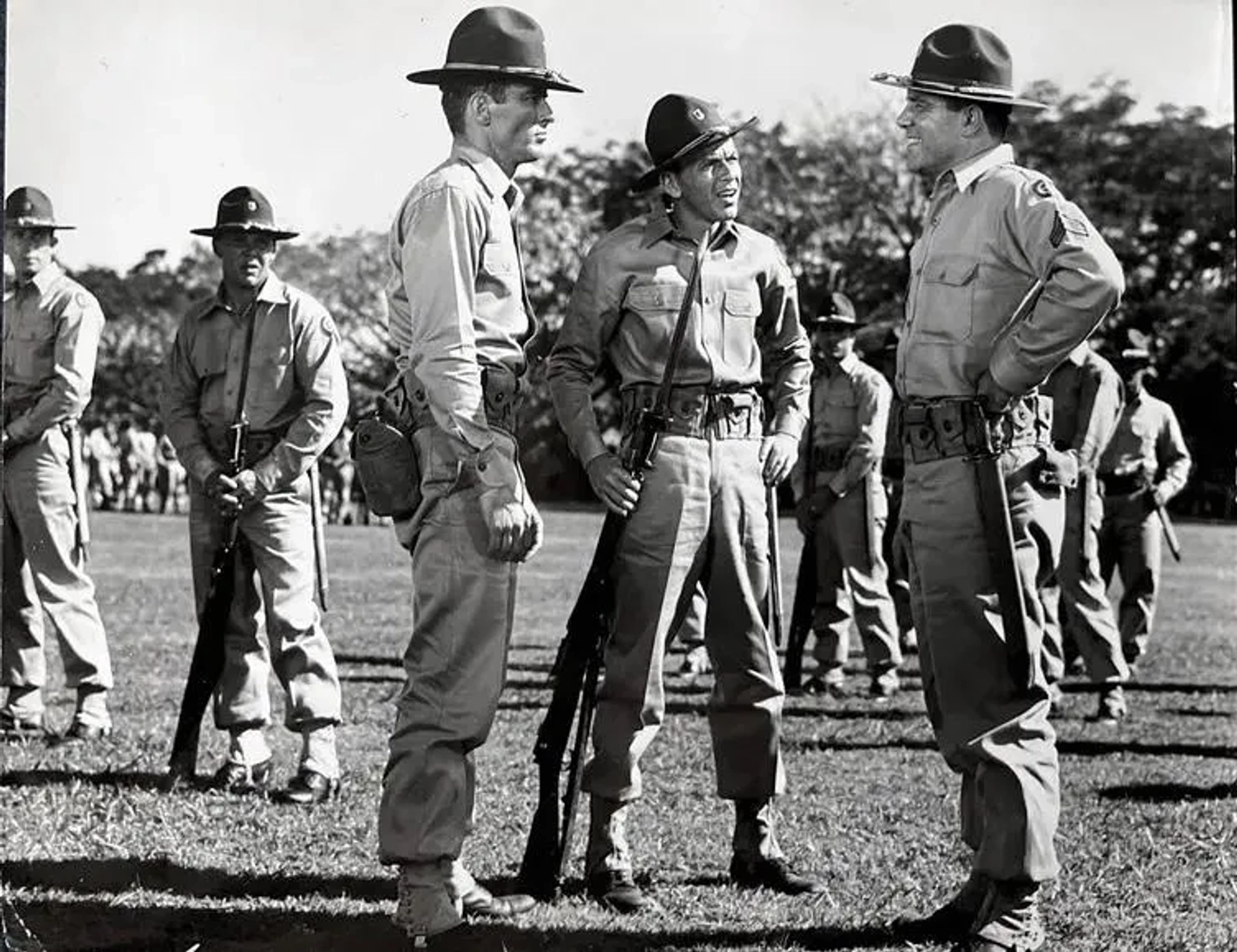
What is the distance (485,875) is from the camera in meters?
5.57

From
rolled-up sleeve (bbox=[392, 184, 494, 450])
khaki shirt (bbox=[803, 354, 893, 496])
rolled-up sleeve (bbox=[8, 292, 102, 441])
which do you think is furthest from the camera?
khaki shirt (bbox=[803, 354, 893, 496])

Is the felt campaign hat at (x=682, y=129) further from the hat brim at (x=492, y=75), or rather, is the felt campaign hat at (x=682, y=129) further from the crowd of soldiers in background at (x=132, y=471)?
the crowd of soldiers in background at (x=132, y=471)

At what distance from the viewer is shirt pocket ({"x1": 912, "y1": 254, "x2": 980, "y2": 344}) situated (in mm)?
4906

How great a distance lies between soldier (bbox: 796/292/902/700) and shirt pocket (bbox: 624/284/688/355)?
5.47 meters

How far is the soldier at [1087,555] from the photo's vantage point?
31.6 ft

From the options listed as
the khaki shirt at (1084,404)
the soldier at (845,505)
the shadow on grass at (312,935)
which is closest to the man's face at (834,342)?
the soldier at (845,505)

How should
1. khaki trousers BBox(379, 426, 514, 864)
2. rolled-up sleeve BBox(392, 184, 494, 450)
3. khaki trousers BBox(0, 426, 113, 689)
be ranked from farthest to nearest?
khaki trousers BBox(0, 426, 113, 689), khaki trousers BBox(379, 426, 514, 864), rolled-up sleeve BBox(392, 184, 494, 450)

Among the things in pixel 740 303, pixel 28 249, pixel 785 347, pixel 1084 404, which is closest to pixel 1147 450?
pixel 1084 404

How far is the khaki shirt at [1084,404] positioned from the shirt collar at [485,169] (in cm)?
561

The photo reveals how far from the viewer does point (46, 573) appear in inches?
327

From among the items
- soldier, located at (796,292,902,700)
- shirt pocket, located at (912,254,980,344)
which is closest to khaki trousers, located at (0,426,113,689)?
soldier, located at (796,292,902,700)

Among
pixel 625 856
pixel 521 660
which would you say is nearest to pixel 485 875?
pixel 625 856

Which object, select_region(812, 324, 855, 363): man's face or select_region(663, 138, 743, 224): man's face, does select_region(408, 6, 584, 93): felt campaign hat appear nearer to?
select_region(663, 138, 743, 224): man's face

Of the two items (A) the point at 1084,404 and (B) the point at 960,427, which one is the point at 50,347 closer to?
(B) the point at 960,427
